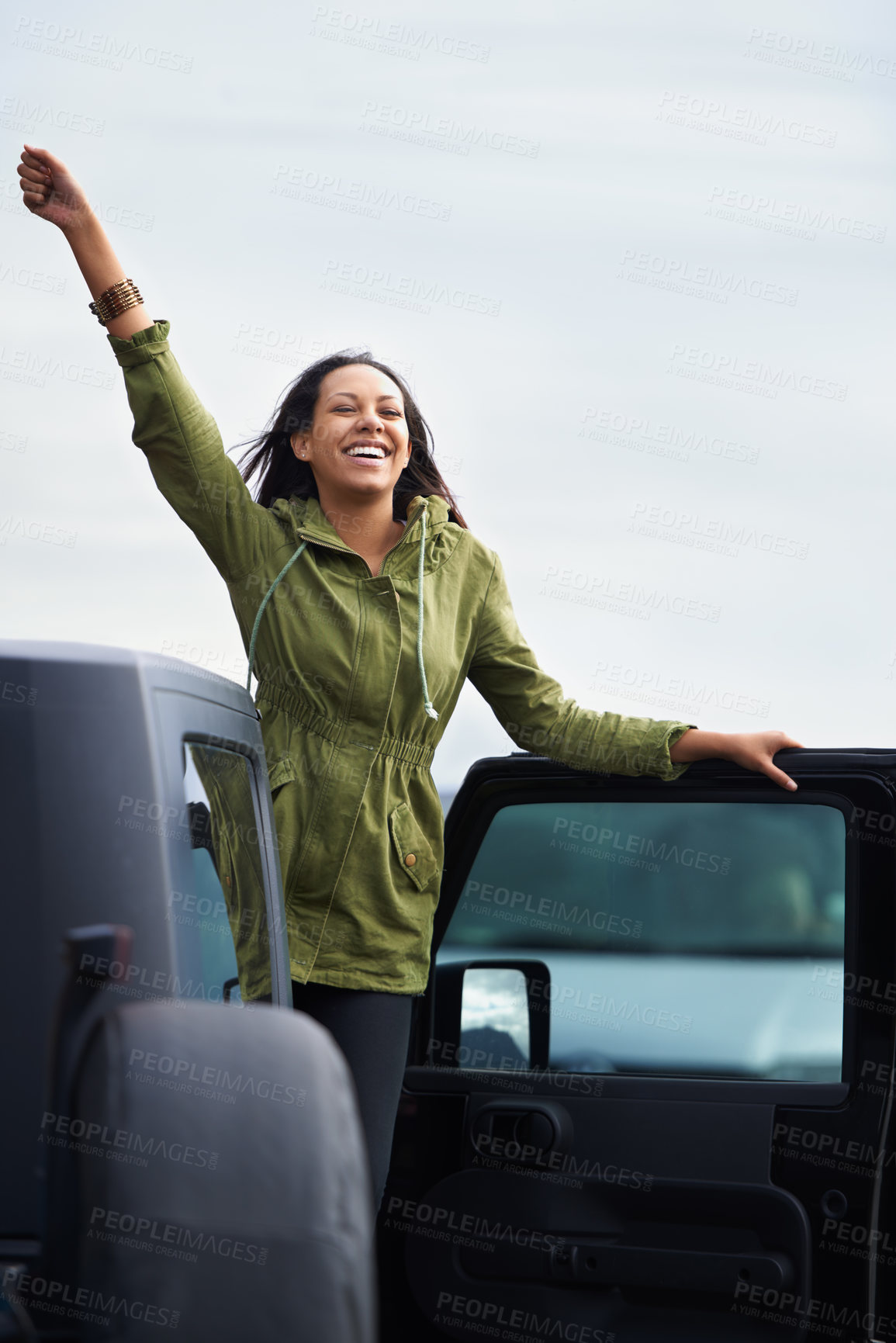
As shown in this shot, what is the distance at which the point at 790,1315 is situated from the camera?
8.53 ft

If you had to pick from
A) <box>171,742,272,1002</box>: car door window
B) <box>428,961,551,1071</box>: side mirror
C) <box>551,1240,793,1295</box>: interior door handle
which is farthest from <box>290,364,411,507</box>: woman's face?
<box>551,1240,793,1295</box>: interior door handle

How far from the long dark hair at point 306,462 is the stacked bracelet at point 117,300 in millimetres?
538

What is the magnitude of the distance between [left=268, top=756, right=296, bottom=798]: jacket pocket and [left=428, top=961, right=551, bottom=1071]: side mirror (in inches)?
31.4

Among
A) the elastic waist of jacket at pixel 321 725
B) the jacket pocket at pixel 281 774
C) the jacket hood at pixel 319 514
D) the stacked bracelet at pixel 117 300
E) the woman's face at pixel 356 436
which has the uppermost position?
the stacked bracelet at pixel 117 300

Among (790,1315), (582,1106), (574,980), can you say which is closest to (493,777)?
(574,980)

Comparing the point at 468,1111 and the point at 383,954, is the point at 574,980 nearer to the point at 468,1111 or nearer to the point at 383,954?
the point at 468,1111

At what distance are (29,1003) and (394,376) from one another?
1.97 m

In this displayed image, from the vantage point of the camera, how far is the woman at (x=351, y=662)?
2514 millimetres

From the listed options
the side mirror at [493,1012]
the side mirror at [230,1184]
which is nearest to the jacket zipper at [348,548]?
the side mirror at [493,1012]

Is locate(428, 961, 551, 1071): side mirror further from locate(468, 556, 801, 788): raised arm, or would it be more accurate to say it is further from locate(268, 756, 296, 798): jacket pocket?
locate(268, 756, 296, 798): jacket pocket

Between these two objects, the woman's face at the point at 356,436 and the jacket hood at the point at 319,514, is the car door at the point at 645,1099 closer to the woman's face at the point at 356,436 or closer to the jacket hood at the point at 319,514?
the jacket hood at the point at 319,514

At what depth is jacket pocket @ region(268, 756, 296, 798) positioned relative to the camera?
8.34ft

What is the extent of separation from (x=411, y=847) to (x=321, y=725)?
28 cm

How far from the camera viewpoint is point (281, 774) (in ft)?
8.37
